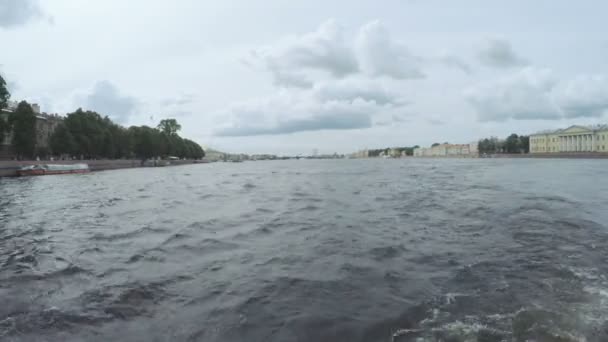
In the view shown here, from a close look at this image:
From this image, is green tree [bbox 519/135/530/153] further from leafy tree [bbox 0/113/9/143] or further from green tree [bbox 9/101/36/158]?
leafy tree [bbox 0/113/9/143]

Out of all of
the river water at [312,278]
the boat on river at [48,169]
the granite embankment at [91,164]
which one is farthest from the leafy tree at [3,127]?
the river water at [312,278]

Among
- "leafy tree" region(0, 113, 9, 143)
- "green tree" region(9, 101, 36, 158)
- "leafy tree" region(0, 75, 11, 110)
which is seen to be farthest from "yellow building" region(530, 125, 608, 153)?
"leafy tree" region(0, 113, 9, 143)

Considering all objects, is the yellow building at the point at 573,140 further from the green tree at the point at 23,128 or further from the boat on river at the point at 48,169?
the green tree at the point at 23,128

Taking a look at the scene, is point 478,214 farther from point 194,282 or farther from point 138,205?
point 138,205

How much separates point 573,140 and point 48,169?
16039 centimetres

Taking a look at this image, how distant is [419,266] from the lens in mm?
7324

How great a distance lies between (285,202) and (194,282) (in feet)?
39.5

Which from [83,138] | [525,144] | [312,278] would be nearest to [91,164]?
[83,138]

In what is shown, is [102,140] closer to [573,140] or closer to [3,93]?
[3,93]

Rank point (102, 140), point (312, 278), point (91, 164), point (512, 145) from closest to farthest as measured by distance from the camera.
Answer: point (312, 278) → point (91, 164) → point (102, 140) → point (512, 145)

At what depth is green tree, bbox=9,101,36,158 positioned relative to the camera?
5831 cm

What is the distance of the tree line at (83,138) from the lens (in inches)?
2317

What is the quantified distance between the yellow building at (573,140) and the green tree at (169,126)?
140591 mm

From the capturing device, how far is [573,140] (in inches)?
5566
